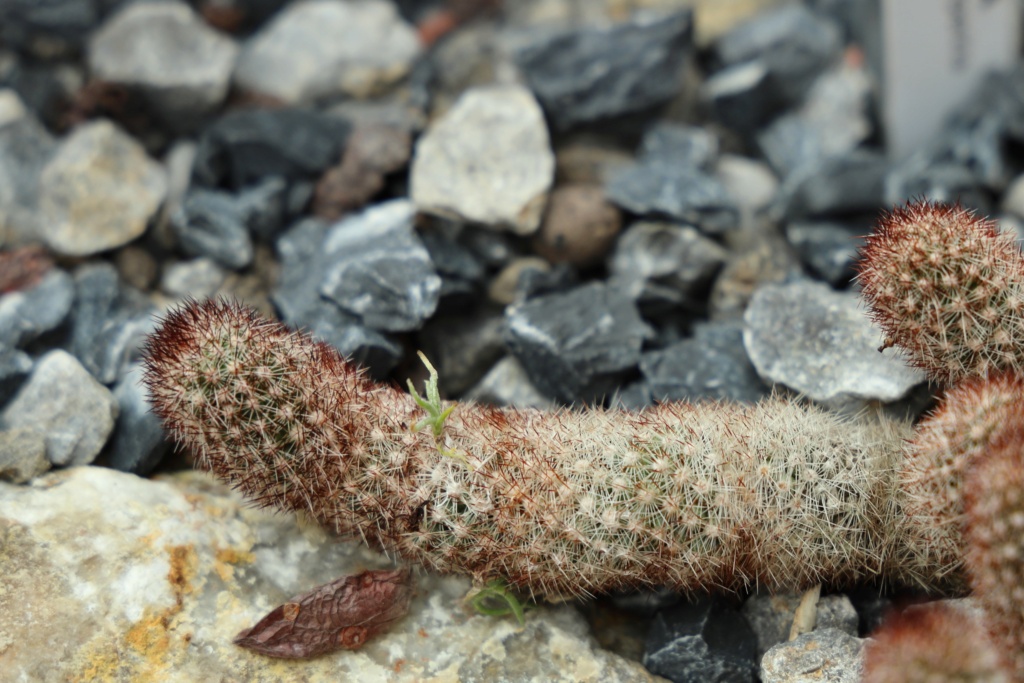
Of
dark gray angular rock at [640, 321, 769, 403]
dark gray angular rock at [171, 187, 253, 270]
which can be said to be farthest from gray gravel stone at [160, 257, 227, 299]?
dark gray angular rock at [640, 321, 769, 403]

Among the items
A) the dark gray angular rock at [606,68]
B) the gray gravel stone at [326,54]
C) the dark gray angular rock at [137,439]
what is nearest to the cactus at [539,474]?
the dark gray angular rock at [137,439]

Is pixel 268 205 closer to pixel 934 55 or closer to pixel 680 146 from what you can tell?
pixel 680 146

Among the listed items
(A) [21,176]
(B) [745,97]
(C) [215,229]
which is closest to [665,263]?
(B) [745,97]

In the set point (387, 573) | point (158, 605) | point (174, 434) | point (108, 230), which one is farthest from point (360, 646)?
point (108, 230)

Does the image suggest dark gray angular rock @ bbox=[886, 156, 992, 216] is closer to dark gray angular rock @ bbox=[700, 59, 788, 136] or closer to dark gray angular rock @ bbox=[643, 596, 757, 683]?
dark gray angular rock @ bbox=[700, 59, 788, 136]

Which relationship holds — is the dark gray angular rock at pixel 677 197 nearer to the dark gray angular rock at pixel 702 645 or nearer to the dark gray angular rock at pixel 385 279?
the dark gray angular rock at pixel 385 279

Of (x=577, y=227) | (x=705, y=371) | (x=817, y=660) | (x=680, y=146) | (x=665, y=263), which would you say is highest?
(x=680, y=146)
